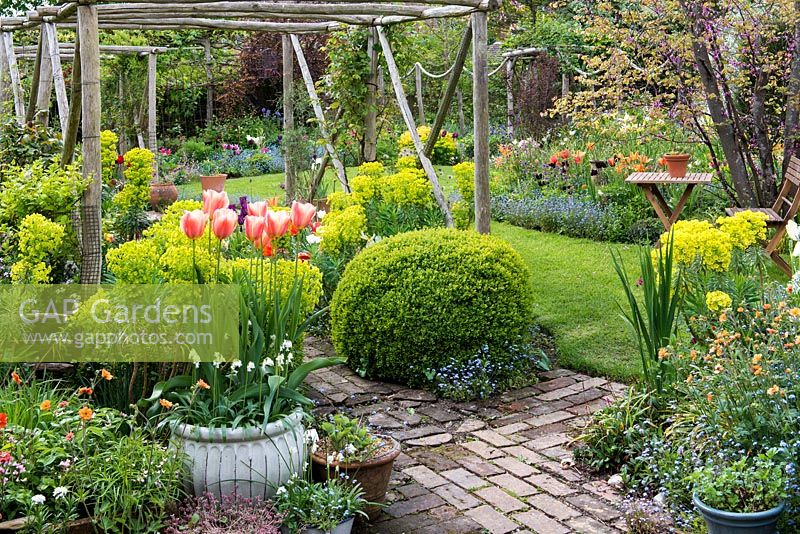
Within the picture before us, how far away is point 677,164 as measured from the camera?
768 cm

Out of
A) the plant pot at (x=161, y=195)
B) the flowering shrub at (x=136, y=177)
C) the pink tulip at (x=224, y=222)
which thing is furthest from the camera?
the plant pot at (x=161, y=195)

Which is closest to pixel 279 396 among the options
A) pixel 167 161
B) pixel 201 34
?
pixel 167 161

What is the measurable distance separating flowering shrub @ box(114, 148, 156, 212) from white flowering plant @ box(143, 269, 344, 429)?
3078 mm

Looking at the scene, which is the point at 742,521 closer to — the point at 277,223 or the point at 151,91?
the point at 277,223

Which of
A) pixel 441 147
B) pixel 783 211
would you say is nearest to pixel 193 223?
pixel 783 211

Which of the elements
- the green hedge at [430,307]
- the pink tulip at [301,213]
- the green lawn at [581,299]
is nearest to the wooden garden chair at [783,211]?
the green lawn at [581,299]

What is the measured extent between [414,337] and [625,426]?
1466 mm

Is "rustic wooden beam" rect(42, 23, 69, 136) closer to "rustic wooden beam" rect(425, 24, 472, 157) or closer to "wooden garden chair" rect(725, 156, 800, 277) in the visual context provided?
"rustic wooden beam" rect(425, 24, 472, 157)

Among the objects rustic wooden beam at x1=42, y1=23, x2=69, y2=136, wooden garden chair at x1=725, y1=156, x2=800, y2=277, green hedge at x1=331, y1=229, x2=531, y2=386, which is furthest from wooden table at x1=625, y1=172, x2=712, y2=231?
rustic wooden beam at x1=42, y1=23, x2=69, y2=136

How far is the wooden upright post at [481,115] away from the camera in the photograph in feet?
19.9

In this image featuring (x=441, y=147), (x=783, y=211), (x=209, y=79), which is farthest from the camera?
(x=209, y=79)

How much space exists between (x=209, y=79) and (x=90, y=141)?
12.9 m

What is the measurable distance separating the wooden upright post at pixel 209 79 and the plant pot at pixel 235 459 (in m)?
14.0

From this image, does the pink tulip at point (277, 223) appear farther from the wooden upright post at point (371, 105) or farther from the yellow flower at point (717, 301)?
the wooden upright post at point (371, 105)
